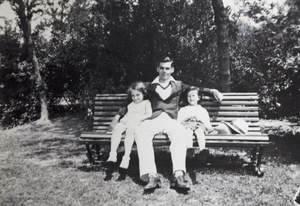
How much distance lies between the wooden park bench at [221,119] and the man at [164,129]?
13cm

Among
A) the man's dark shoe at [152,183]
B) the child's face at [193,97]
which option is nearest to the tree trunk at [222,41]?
the child's face at [193,97]

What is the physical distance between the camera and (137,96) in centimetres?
495

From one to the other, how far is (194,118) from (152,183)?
127 cm

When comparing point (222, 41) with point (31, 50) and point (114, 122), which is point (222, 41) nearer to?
point (114, 122)

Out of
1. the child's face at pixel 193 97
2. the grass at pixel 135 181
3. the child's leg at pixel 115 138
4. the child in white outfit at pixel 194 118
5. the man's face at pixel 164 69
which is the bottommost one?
the grass at pixel 135 181

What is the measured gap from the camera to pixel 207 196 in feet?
Answer: 12.6

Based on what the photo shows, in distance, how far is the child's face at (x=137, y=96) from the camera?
493cm

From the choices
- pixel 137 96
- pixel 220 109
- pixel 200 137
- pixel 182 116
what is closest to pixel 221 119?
pixel 220 109

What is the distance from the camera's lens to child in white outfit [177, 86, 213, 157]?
4414mm

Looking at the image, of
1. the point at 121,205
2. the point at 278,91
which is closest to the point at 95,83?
the point at 278,91

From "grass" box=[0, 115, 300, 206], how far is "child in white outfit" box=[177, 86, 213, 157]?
56cm

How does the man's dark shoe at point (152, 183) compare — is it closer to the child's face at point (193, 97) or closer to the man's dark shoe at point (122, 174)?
the man's dark shoe at point (122, 174)

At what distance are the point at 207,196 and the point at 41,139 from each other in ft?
15.0

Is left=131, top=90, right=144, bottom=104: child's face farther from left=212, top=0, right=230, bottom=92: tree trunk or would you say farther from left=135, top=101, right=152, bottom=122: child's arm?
left=212, top=0, right=230, bottom=92: tree trunk
